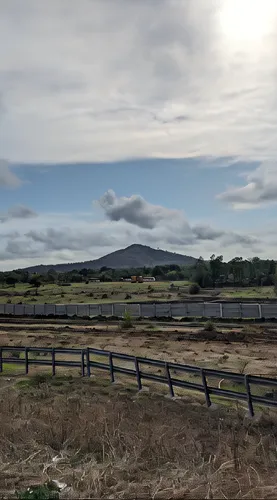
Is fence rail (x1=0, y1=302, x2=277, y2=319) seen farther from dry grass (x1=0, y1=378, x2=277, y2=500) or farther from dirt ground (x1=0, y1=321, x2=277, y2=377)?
dry grass (x1=0, y1=378, x2=277, y2=500)

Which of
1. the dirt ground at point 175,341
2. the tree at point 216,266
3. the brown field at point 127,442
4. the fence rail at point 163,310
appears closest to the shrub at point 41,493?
the brown field at point 127,442

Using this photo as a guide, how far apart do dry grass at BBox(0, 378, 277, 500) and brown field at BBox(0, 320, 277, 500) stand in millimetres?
22

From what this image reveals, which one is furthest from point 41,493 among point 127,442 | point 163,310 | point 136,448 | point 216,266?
point 216,266

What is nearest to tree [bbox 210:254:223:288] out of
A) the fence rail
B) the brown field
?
the fence rail

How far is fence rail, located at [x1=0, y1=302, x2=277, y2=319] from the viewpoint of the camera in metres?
57.5

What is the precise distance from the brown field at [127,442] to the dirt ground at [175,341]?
8.65m

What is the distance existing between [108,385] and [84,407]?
15.5ft

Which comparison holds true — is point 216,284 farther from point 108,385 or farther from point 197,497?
point 197,497

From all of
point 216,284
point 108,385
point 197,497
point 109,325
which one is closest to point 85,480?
point 197,497

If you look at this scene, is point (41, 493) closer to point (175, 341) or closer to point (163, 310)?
point (175, 341)

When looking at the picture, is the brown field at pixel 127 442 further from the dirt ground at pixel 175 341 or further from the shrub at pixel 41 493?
the dirt ground at pixel 175 341

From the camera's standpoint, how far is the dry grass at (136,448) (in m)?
10.5

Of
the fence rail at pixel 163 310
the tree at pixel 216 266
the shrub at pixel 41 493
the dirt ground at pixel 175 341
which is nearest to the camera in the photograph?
the shrub at pixel 41 493

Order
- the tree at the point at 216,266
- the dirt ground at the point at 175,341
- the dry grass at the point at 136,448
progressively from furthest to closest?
the tree at the point at 216,266, the dirt ground at the point at 175,341, the dry grass at the point at 136,448
